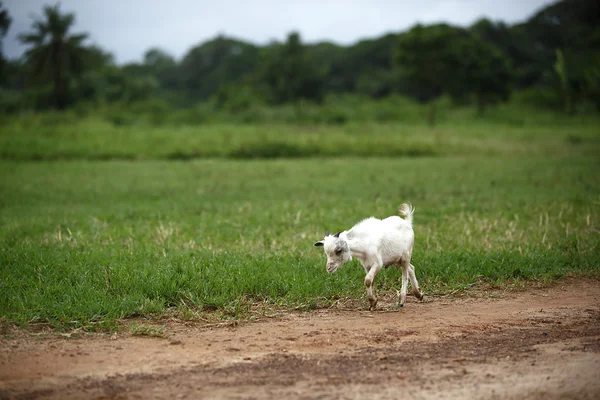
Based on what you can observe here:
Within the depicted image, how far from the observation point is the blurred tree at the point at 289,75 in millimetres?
50156

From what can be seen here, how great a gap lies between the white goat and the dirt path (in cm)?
57

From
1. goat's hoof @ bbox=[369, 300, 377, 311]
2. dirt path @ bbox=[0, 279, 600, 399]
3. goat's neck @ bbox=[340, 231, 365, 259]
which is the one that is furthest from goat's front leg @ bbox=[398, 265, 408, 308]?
goat's neck @ bbox=[340, 231, 365, 259]

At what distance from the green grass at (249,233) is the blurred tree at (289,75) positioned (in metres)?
27.6

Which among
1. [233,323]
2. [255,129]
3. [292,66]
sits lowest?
[233,323]

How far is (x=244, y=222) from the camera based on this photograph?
1327 cm

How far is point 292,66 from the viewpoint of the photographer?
166 feet

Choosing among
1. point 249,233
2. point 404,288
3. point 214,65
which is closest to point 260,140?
point 249,233

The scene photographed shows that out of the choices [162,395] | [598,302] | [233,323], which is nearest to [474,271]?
[598,302]

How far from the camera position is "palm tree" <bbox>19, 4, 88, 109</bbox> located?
1566 inches

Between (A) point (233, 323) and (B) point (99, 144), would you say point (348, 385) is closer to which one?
(A) point (233, 323)

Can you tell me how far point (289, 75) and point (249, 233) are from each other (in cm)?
4055

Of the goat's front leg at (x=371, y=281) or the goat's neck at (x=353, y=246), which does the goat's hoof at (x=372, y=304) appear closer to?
the goat's front leg at (x=371, y=281)

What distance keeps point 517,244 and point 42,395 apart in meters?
8.15

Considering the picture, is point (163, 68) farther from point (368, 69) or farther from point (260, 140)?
point (260, 140)
